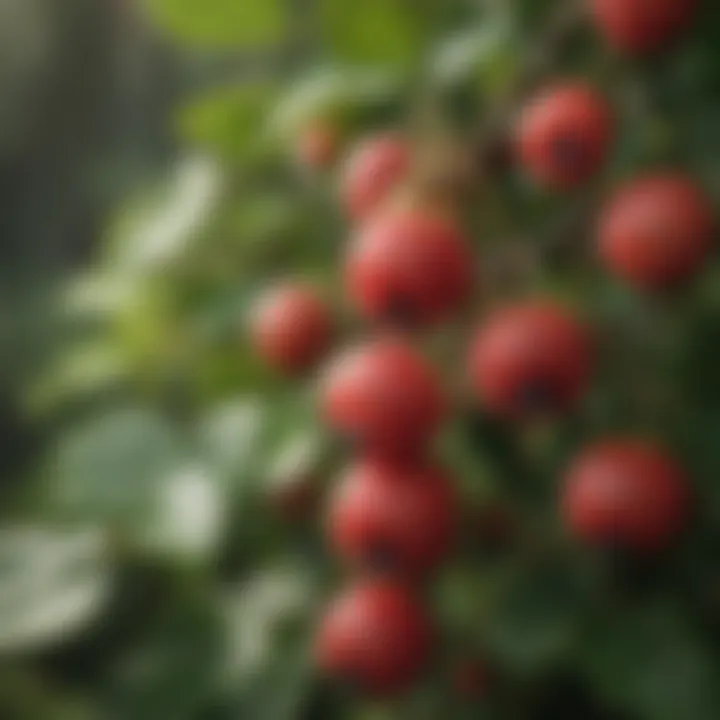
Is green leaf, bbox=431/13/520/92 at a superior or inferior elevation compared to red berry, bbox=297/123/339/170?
inferior

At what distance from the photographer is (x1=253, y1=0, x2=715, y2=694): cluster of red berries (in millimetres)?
476

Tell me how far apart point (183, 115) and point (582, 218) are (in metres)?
0.15

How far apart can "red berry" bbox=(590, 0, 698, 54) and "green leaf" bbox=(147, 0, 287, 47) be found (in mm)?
146

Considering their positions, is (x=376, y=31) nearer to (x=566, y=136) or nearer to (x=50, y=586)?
(x=566, y=136)

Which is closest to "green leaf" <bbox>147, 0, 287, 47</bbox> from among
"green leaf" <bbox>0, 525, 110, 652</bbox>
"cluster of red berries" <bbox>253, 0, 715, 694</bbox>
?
"cluster of red berries" <bbox>253, 0, 715, 694</bbox>

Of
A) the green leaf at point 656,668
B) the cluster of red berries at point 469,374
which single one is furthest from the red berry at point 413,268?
the green leaf at point 656,668

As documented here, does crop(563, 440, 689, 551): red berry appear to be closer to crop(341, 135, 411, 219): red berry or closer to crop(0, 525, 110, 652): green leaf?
crop(341, 135, 411, 219): red berry

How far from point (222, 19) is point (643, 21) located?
0.57ft

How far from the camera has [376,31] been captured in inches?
21.6

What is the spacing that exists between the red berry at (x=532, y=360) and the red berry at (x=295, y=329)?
7cm

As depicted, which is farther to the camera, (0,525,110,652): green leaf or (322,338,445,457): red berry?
(0,525,110,652): green leaf

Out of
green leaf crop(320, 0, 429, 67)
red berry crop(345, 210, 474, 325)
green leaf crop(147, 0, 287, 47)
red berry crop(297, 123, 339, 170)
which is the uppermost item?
green leaf crop(147, 0, 287, 47)

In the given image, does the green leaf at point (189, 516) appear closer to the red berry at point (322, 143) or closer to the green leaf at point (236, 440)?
the green leaf at point (236, 440)

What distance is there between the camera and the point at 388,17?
0.55m
